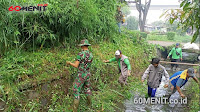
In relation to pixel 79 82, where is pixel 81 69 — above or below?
above

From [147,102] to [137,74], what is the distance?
2.62 meters

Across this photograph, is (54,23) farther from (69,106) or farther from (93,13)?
(69,106)

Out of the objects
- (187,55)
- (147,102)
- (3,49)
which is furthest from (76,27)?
(187,55)

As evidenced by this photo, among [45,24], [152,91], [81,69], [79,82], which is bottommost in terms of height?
[152,91]

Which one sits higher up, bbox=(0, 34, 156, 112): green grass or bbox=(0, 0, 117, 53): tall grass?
bbox=(0, 0, 117, 53): tall grass

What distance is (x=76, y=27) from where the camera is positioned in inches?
213

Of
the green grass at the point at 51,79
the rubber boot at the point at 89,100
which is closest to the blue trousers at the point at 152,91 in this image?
the green grass at the point at 51,79

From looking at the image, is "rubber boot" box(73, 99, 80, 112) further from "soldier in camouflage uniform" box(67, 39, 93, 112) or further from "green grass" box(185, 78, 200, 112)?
"green grass" box(185, 78, 200, 112)

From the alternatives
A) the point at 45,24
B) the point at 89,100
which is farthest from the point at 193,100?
the point at 45,24

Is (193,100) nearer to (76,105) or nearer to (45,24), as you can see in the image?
(76,105)

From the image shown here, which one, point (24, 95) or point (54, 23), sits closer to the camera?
point (24, 95)

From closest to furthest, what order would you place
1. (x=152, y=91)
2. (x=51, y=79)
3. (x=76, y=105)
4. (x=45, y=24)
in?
1. (x=76, y=105)
2. (x=51, y=79)
3. (x=45, y=24)
4. (x=152, y=91)

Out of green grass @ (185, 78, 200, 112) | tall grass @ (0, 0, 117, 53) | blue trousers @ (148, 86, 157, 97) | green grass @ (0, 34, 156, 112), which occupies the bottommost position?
green grass @ (185, 78, 200, 112)

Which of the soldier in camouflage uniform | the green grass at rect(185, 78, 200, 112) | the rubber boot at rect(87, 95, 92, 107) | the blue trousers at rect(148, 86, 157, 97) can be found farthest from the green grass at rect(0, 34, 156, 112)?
the green grass at rect(185, 78, 200, 112)
